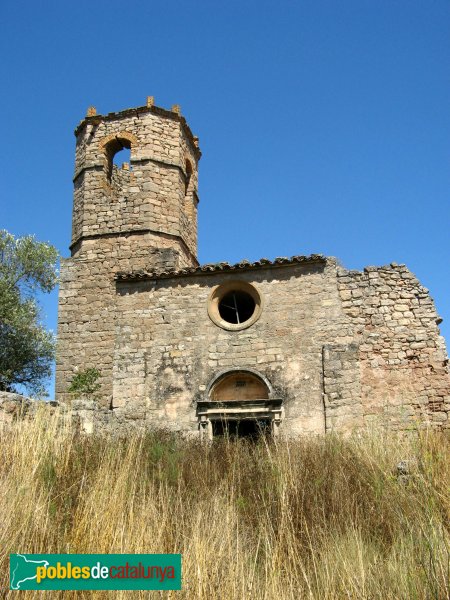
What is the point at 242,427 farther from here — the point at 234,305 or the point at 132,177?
the point at 132,177

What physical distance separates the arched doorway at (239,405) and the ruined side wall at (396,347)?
190 centimetres

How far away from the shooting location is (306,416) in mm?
11469

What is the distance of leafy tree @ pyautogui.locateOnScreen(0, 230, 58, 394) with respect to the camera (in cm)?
1480

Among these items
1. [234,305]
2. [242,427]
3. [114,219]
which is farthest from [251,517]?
[114,219]

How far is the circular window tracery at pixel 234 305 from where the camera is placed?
12453mm

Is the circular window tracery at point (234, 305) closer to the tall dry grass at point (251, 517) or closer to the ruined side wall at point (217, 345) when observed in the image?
the ruined side wall at point (217, 345)

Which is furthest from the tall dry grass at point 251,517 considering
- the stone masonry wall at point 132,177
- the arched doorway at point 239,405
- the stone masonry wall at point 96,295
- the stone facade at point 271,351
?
the stone masonry wall at point 132,177

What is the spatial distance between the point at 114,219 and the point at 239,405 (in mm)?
7097

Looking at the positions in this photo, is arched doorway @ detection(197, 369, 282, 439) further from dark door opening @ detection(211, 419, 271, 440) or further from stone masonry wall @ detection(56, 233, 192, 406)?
stone masonry wall @ detection(56, 233, 192, 406)

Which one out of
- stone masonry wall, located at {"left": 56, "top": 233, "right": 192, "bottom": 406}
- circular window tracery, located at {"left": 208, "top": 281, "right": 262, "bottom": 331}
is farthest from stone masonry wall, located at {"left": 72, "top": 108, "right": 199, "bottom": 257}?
circular window tracery, located at {"left": 208, "top": 281, "right": 262, "bottom": 331}

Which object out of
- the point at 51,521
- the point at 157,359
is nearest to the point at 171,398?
the point at 157,359

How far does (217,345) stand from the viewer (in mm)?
12375

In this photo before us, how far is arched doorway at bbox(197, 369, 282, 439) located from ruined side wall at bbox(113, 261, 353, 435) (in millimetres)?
166

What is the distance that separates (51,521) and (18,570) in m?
0.68
